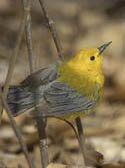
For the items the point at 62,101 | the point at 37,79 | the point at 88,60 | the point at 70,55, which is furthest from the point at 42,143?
the point at 70,55

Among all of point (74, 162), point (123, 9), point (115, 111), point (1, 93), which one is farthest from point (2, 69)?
point (1, 93)

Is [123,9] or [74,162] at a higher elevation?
[123,9]

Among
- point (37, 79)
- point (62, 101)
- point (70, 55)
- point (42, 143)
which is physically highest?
point (70, 55)

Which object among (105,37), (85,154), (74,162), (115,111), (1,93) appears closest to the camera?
(1,93)

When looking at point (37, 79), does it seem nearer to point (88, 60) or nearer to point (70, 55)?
point (88, 60)

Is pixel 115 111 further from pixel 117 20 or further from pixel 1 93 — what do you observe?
pixel 1 93

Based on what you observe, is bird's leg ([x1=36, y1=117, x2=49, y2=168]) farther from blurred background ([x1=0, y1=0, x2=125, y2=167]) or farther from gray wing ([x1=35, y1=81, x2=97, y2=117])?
blurred background ([x1=0, y1=0, x2=125, y2=167])

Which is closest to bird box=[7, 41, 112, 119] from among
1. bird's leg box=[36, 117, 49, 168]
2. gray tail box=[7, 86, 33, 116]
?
gray tail box=[7, 86, 33, 116]

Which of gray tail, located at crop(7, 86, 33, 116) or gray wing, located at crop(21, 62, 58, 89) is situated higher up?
gray wing, located at crop(21, 62, 58, 89)
